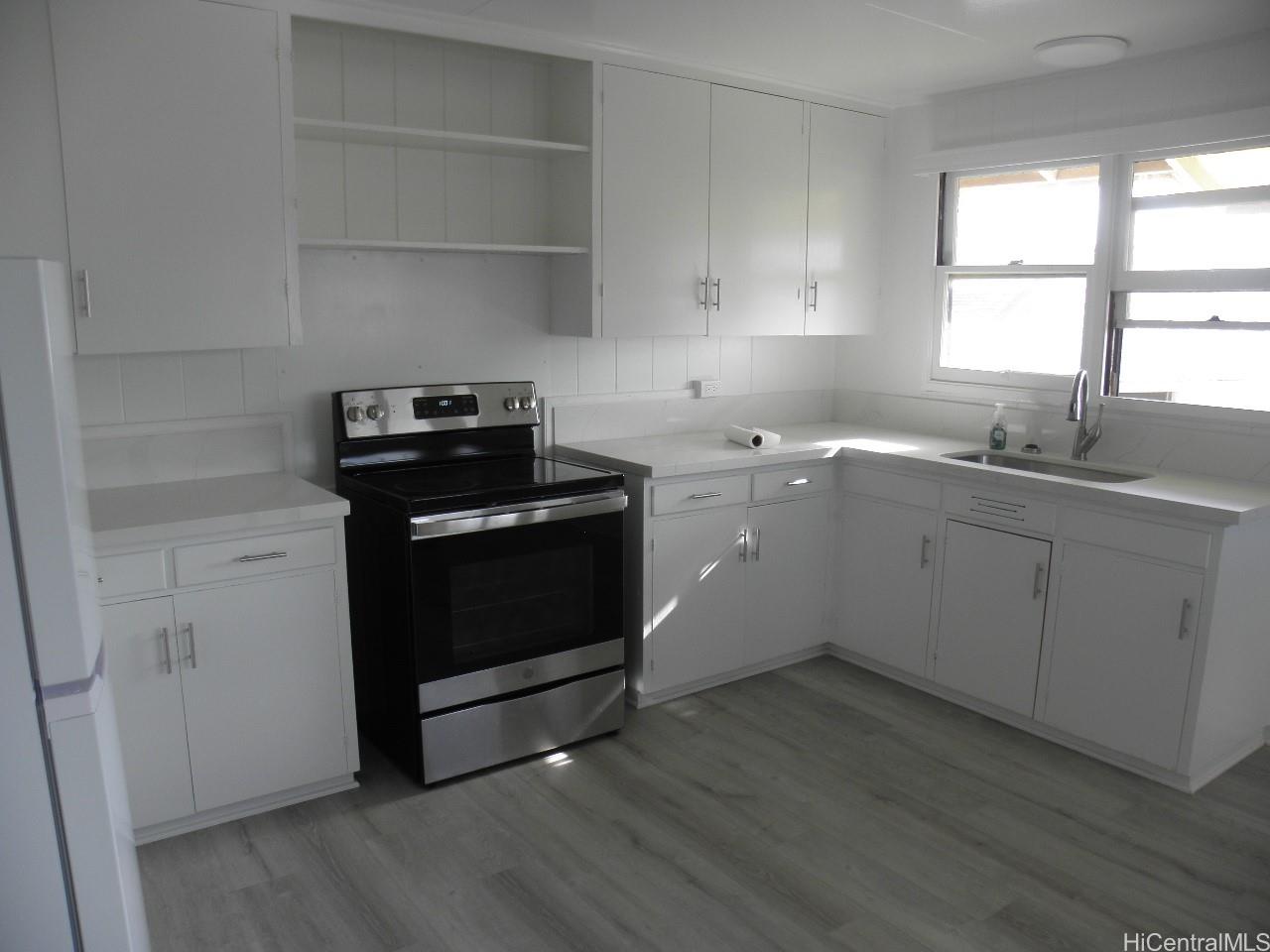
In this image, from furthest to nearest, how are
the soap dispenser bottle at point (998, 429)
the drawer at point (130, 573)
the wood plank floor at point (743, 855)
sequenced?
1. the soap dispenser bottle at point (998, 429)
2. the drawer at point (130, 573)
3. the wood plank floor at point (743, 855)

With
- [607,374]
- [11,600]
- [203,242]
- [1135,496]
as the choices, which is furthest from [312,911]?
[1135,496]

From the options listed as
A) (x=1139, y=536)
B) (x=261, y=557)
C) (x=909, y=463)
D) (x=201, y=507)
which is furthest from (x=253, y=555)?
(x=1139, y=536)

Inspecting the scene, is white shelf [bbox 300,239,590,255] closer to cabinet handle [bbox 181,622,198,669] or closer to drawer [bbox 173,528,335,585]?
drawer [bbox 173,528,335,585]

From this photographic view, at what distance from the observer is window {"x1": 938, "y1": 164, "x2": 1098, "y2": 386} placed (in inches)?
142

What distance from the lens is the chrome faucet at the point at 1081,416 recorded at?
3399mm

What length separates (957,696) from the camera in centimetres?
348

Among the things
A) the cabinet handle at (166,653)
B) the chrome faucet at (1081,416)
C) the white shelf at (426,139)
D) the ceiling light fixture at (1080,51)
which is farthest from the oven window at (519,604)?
the ceiling light fixture at (1080,51)

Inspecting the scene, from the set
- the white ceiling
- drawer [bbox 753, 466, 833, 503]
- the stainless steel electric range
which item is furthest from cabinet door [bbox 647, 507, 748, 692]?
the white ceiling

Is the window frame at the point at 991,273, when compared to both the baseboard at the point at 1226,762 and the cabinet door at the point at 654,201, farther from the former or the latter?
the baseboard at the point at 1226,762

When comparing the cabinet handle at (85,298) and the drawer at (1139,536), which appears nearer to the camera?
the cabinet handle at (85,298)

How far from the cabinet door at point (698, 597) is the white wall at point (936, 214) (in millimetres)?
1179

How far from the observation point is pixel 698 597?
346 cm

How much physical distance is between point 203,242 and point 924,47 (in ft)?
7.68

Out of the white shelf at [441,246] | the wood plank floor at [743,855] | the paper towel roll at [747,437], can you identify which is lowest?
the wood plank floor at [743,855]
